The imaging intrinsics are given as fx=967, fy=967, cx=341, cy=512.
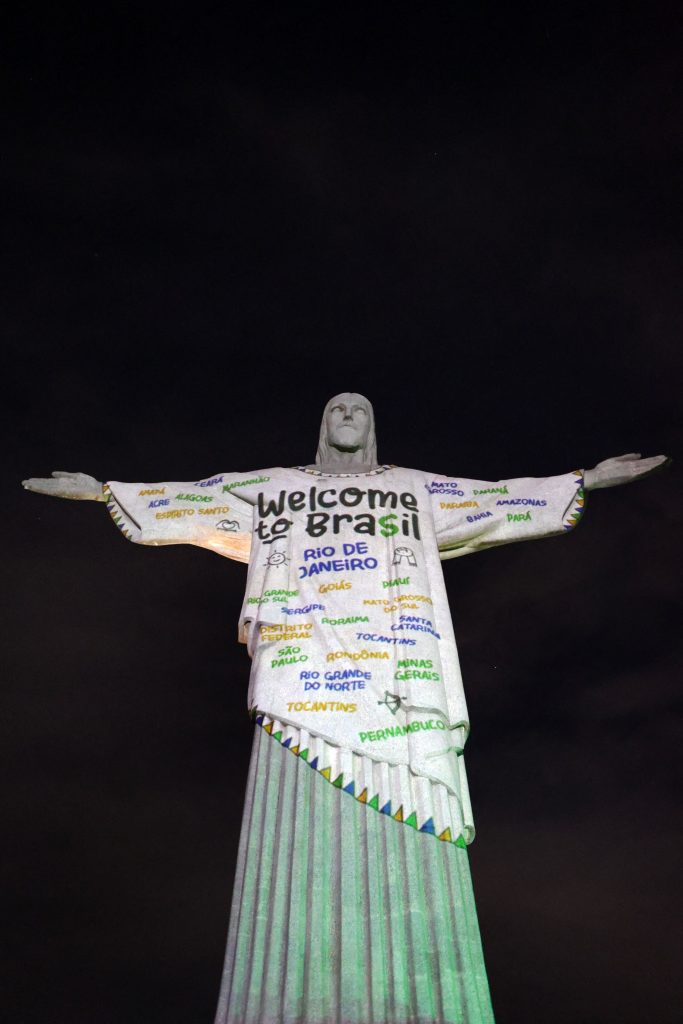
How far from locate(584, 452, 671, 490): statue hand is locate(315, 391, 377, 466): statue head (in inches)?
83.3

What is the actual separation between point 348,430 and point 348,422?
10 centimetres

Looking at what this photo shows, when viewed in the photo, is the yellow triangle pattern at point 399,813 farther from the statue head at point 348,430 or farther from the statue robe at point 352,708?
the statue head at point 348,430

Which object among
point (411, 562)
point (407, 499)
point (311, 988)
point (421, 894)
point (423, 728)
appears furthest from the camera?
point (407, 499)

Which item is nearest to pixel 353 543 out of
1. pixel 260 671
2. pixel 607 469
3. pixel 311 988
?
pixel 260 671

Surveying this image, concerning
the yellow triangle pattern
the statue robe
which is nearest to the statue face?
the statue robe

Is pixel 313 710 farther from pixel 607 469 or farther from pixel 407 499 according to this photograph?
pixel 607 469

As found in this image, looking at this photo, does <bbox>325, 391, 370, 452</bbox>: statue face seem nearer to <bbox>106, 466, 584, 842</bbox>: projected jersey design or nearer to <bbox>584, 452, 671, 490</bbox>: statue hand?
<bbox>106, 466, 584, 842</bbox>: projected jersey design

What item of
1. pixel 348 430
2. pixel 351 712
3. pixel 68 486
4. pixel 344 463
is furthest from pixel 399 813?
pixel 68 486

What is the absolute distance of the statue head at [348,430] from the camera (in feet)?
31.0

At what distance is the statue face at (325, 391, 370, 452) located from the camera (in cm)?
944

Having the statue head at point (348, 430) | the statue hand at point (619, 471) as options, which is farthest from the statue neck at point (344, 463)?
the statue hand at point (619, 471)

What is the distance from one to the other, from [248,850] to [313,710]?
110cm

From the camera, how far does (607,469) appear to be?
874 centimetres

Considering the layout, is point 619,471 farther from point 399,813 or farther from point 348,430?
point 399,813
